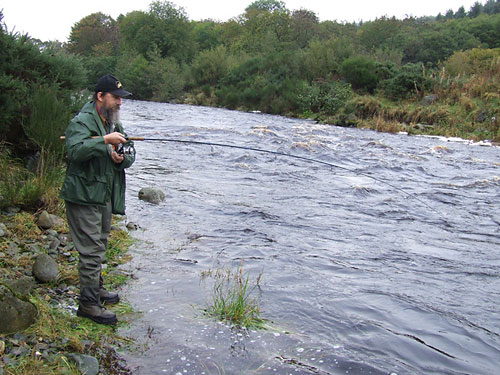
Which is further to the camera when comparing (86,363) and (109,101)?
(109,101)

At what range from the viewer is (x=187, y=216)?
8.44 m

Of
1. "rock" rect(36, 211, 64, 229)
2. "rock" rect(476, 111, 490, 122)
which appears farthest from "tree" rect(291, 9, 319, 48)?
"rock" rect(36, 211, 64, 229)

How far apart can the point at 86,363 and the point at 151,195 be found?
5.81 metres

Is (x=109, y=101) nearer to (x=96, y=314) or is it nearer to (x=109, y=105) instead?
(x=109, y=105)

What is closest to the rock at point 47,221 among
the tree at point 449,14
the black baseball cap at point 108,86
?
the black baseball cap at point 108,86

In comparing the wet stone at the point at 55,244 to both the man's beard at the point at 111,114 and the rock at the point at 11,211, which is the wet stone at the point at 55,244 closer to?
the rock at the point at 11,211

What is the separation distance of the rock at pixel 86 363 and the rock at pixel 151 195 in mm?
5612

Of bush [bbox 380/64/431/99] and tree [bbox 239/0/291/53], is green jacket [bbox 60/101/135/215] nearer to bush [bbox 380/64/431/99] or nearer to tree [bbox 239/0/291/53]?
bush [bbox 380/64/431/99]

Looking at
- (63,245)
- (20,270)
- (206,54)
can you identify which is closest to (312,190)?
(63,245)

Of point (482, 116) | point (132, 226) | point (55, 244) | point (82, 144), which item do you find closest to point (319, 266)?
point (132, 226)

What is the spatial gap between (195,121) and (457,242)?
18478 mm

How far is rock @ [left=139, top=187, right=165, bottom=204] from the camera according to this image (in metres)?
9.21

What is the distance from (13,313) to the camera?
375cm

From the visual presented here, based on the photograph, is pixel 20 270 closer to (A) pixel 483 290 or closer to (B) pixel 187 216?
(B) pixel 187 216
